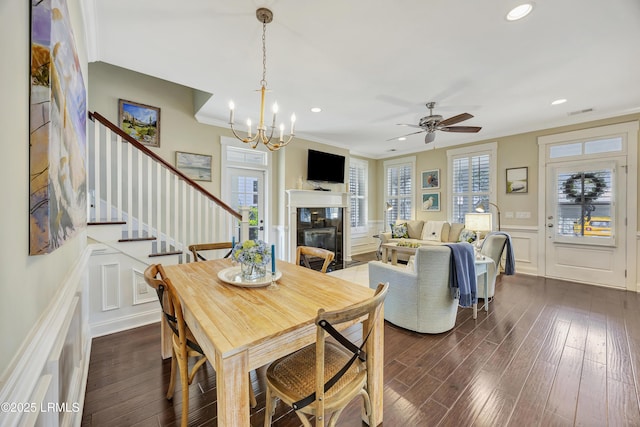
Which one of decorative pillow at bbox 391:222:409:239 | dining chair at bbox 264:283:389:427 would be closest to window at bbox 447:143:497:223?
decorative pillow at bbox 391:222:409:239

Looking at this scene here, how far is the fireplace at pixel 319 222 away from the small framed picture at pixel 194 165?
1.48 metres

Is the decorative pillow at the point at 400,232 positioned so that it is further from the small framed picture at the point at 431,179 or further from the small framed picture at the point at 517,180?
the small framed picture at the point at 517,180

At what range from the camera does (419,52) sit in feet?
7.81

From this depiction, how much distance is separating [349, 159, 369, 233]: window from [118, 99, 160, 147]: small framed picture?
14.5ft

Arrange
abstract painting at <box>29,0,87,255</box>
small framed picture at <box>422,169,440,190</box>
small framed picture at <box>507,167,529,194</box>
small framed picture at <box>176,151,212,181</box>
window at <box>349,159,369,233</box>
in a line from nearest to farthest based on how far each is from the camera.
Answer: abstract painting at <box>29,0,87,255</box>, small framed picture at <box>176,151,212,181</box>, small framed picture at <box>507,167,529,194</box>, small framed picture at <box>422,169,440,190</box>, window at <box>349,159,369,233</box>

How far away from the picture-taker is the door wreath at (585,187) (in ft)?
13.1

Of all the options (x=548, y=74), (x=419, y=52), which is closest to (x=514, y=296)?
(x=548, y=74)

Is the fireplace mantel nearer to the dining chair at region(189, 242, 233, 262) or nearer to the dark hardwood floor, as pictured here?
the dining chair at region(189, 242, 233, 262)

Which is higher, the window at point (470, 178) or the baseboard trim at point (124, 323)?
the window at point (470, 178)

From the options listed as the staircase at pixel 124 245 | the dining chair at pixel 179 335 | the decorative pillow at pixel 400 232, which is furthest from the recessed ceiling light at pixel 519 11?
the decorative pillow at pixel 400 232

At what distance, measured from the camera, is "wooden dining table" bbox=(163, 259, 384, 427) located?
95cm

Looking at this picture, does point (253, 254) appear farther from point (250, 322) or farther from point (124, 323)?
point (124, 323)

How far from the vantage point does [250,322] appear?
1.12m

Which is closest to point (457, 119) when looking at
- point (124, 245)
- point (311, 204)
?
point (311, 204)
